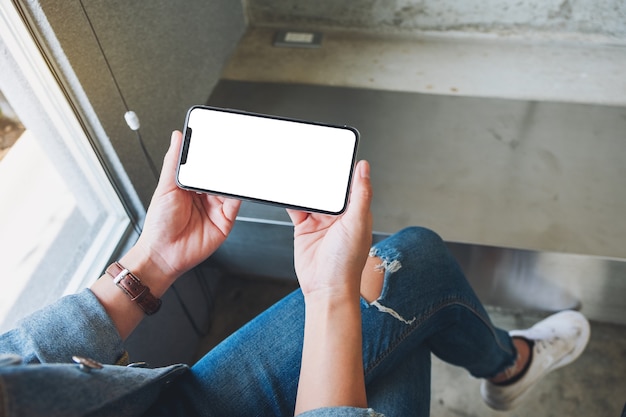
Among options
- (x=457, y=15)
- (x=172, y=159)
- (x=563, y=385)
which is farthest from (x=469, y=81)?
(x=172, y=159)

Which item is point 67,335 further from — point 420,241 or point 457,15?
point 457,15

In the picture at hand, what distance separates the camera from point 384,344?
0.67 meters

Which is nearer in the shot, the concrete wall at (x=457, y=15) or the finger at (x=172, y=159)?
the finger at (x=172, y=159)

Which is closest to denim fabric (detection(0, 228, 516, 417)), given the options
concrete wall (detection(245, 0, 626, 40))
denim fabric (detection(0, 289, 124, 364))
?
denim fabric (detection(0, 289, 124, 364))

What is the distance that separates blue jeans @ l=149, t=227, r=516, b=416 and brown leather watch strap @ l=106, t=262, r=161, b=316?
0.11m

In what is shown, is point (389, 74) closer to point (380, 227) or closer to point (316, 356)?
point (380, 227)

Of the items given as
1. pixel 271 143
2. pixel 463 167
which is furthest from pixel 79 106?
pixel 463 167

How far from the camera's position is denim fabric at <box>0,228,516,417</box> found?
19.2 inches

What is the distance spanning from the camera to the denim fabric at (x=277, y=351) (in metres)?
0.49

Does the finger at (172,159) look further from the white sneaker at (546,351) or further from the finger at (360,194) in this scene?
the white sneaker at (546,351)

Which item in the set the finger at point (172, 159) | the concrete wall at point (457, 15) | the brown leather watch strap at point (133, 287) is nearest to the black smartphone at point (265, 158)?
the finger at point (172, 159)

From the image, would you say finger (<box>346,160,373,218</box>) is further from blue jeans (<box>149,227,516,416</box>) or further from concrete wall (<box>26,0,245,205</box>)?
concrete wall (<box>26,0,245,205</box>)

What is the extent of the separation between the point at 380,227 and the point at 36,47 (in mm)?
648

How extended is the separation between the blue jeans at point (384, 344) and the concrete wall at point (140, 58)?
38 centimetres
